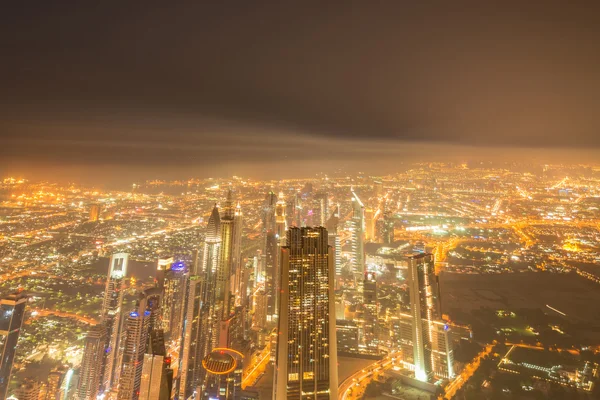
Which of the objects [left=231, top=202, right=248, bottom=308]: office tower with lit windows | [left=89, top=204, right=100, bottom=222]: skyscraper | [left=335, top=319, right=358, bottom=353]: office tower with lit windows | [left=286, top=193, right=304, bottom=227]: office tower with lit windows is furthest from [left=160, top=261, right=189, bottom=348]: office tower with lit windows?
[left=335, top=319, right=358, bottom=353]: office tower with lit windows

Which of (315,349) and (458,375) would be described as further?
(458,375)

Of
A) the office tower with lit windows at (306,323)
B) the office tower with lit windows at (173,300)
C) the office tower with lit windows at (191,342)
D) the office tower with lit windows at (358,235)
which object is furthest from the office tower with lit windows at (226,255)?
the office tower with lit windows at (358,235)

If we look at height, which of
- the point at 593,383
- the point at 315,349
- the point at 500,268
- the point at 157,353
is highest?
the point at 500,268

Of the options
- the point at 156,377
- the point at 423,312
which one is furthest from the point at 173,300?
the point at 423,312

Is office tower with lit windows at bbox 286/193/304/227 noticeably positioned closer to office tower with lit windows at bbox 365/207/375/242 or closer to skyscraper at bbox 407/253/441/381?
office tower with lit windows at bbox 365/207/375/242

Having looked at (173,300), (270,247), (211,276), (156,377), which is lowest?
(156,377)

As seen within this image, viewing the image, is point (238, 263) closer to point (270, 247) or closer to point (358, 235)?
point (270, 247)

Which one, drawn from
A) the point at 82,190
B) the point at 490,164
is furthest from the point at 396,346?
the point at 82,190

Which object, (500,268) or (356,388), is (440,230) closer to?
(500,268)
